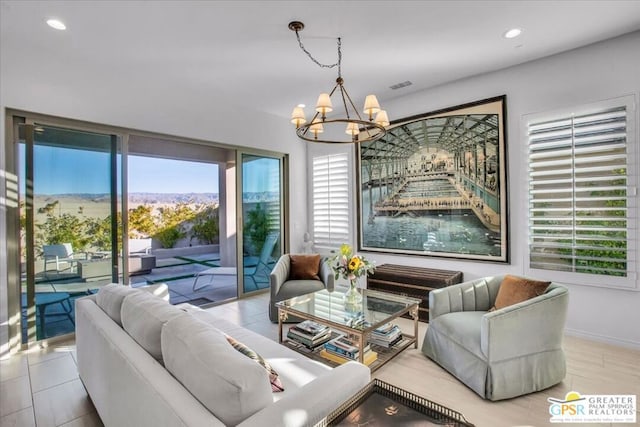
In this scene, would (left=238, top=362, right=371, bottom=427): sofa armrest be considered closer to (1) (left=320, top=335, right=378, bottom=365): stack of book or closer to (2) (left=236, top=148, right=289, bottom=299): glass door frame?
(1) (left=320, top=335, right=378, bottom=365): stack of book

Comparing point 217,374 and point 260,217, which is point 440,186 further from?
point 217,374

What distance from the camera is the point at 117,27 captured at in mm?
2773

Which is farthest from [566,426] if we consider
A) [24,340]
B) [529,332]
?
[24,340]

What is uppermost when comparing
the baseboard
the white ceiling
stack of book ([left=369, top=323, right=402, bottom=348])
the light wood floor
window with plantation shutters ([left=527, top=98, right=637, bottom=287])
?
the white ceiling

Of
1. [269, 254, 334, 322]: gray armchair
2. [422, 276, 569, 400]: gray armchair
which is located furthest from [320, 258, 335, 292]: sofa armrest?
[422, 276, 569, 400]: gray armchair

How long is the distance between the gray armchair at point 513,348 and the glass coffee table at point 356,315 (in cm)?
54

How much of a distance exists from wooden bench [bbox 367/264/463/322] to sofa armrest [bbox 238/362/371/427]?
102 inches

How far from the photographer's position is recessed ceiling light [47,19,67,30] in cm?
267

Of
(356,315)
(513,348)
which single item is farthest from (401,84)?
(513,348)

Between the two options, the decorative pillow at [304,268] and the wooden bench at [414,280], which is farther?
the decorative pillow at [304,268]

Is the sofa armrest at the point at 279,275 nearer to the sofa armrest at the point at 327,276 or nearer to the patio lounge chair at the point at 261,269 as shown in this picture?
the sofa armrest at the point at 327,276

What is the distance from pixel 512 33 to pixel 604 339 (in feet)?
10.2

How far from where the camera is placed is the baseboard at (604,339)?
10.0 ft

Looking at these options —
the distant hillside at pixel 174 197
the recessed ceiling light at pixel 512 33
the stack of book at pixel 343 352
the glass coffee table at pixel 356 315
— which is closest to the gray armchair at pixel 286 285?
the glass coffee table at pixel 356 315
